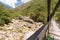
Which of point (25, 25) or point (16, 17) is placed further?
point (16, 17)

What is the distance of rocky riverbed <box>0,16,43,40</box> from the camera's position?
562cm

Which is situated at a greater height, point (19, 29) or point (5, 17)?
point (5, 17)

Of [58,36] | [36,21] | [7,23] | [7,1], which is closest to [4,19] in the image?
[7,23]

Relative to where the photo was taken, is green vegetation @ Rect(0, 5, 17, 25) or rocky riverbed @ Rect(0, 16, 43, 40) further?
green vegetation @ Rect(0, 5, 17, 25)

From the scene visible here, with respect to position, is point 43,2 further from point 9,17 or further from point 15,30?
point 15,30

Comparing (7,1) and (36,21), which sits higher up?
(7,1)

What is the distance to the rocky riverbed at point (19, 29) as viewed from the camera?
5.62 m

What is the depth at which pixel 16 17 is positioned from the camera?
301 inches

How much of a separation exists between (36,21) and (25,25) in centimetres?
80

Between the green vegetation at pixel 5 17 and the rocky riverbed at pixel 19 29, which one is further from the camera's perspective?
the green vegetation at pixel 5 17

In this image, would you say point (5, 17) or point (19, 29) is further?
point (5, 17)

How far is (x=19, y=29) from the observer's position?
6270 millimetres

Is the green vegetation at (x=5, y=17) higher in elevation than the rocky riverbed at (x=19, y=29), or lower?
higher

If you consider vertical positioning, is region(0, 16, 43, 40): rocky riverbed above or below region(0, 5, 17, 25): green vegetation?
below
